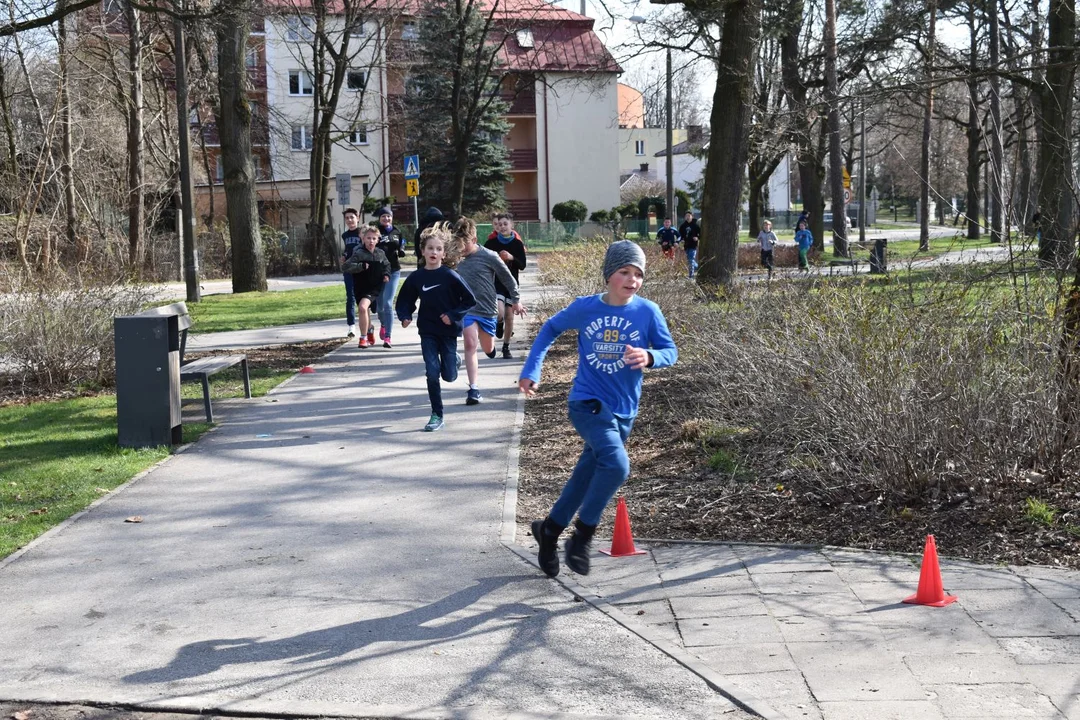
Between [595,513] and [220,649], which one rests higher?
[595,513]

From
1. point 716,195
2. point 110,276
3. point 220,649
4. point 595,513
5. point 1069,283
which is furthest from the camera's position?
point 716,195

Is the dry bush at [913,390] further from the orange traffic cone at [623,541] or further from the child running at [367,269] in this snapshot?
the child running at [367,269]

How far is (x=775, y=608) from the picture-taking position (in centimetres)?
546

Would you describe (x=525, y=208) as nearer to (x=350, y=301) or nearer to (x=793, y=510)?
(x=350, y=301)

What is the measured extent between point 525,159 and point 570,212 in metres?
5.15

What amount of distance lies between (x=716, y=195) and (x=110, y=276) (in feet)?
27.8

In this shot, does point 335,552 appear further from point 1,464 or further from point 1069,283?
point 1069,283

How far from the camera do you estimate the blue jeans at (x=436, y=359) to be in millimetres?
10305

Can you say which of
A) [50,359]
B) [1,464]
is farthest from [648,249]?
[1,464]

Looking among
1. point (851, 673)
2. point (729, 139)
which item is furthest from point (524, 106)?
point (851, 673)

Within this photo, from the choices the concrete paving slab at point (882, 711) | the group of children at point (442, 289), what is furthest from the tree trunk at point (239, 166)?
Result: the concrete paving slab at point (882, 711)

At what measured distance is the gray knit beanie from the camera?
607 centimetres

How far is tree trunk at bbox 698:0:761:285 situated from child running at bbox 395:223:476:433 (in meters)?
6.43

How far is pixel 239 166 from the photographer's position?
27984 millimetres
